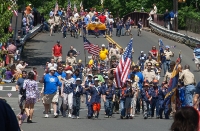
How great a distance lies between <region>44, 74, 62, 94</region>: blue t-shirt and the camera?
20.3 meters

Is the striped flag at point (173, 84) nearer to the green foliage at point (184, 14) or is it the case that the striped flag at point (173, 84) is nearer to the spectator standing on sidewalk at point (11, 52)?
the spectator standing on sidewalk at point (11, 52)

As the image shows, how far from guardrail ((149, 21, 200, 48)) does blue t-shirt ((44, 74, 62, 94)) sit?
72.9 feet

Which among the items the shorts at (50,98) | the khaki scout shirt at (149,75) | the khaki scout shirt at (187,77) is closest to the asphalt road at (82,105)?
the shorts at (50,98)

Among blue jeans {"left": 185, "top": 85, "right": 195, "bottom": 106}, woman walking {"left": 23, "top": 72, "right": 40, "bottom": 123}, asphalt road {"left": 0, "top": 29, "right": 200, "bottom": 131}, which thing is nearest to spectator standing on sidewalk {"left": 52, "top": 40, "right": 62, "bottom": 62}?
asphalt road {"left": 0, "top": 29, "right": 200, "bottom": 131}

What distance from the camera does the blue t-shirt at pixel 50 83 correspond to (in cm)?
2033

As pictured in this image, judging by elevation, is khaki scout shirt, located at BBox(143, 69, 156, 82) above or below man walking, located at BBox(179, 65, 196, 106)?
below

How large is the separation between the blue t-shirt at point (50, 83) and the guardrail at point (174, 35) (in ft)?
72.9

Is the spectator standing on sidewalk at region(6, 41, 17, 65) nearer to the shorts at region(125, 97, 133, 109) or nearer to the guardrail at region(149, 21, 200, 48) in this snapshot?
the guardrail at region(149, 21, 200, 48)

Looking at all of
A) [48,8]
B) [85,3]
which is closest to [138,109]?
[48,8]

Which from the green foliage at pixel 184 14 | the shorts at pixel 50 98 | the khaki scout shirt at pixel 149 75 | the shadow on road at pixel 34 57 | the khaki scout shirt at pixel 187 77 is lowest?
the shadow on road at pixel 34 57

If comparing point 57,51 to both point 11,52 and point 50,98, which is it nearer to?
point 11,52

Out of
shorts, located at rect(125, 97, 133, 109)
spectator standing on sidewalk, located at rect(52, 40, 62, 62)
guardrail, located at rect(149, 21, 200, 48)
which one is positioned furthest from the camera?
guardrail, located at rect(149, 21, 200, 48)

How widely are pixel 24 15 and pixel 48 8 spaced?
1148 inches

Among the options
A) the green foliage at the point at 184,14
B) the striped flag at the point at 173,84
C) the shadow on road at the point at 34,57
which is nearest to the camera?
the striped flag at the point at 173,84
